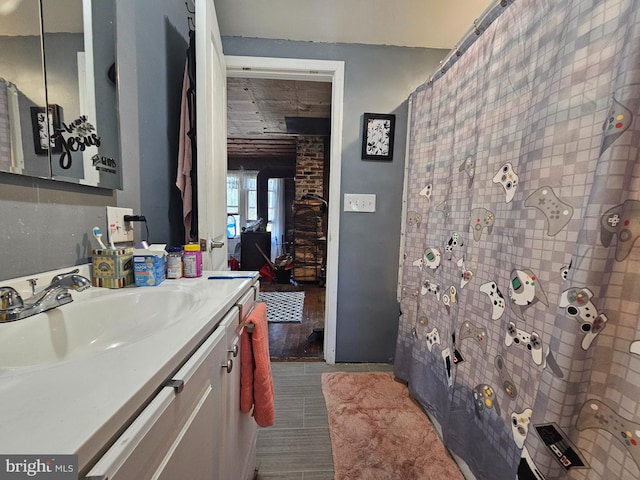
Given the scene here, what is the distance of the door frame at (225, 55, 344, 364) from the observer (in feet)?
5.69

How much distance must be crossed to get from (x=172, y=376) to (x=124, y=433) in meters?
0.13

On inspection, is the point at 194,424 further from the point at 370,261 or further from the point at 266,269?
the point at 266,269

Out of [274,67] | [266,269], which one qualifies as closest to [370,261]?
[274,67]

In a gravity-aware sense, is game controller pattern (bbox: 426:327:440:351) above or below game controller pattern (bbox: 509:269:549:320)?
below

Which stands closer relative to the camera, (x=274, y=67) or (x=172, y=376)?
(x=172, y=376)

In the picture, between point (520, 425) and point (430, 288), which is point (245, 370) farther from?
point (430, 288)

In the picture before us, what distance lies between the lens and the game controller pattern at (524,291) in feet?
2.55

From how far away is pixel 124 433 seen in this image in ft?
1.04

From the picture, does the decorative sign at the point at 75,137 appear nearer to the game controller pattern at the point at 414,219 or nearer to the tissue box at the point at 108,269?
the tissue box at the point at 108,269

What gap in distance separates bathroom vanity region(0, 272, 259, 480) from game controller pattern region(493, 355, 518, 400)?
35.6 inches

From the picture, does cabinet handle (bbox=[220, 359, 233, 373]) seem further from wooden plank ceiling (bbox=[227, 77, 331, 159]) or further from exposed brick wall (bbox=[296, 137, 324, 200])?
Result: exposed brick wall (bbox=[296, 137, 324, 200])

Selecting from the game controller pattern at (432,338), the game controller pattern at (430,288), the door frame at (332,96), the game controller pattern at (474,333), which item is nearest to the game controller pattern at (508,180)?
the game controller pattern at (474,333)

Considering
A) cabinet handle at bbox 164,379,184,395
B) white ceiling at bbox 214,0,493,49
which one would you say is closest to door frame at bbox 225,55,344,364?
white ceiling at bbox 214,0,493,49

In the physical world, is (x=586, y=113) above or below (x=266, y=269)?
above
